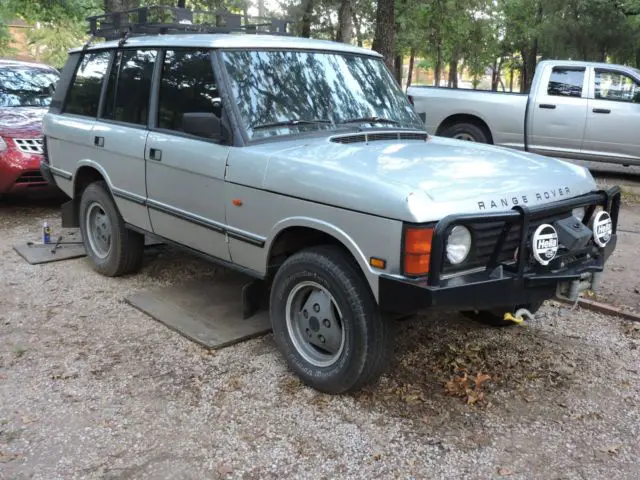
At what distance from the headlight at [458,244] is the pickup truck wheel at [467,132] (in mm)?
8187

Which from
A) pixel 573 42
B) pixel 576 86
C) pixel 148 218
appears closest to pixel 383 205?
pixel 148 218

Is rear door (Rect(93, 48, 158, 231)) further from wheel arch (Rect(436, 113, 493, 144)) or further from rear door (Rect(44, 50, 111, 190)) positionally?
wheel arch (Rect(436, 113, 493, 144))

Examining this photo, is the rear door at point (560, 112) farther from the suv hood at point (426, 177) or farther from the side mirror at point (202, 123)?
the side mirror at point (202, 123)

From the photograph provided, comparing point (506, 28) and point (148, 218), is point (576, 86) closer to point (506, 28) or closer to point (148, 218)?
point (148, 218)

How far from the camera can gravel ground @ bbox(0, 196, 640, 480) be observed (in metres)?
3.12

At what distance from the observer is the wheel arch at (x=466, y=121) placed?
11.0 m

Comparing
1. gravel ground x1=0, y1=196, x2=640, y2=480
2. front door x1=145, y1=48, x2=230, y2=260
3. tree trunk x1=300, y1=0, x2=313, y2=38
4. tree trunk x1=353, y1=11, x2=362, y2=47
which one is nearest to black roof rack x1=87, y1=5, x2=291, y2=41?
front door x1=145, y1=48, x2=230, y2=260

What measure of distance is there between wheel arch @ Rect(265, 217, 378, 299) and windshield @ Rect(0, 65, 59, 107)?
6.41 metres

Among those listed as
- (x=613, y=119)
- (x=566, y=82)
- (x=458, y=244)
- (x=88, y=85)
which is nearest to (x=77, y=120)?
(x=88, y=85)

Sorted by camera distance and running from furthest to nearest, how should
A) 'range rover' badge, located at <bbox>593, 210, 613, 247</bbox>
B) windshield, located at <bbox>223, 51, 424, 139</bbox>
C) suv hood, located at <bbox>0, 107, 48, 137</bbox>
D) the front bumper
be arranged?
1. suv hood, located at <bbox>0, 107, 48, 137</bbox>
2. windshield, located at <bbox>223, 51, 424, 139</bbox>
3. 'range rover' badge, located at <bbox>593, 210, 613, 247</bbox>
4. the front bumper

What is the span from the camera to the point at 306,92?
4.29 meters

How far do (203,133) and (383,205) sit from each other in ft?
4.55

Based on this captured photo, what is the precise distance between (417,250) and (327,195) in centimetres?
63

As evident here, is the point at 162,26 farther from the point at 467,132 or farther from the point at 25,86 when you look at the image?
the point at 467,132
